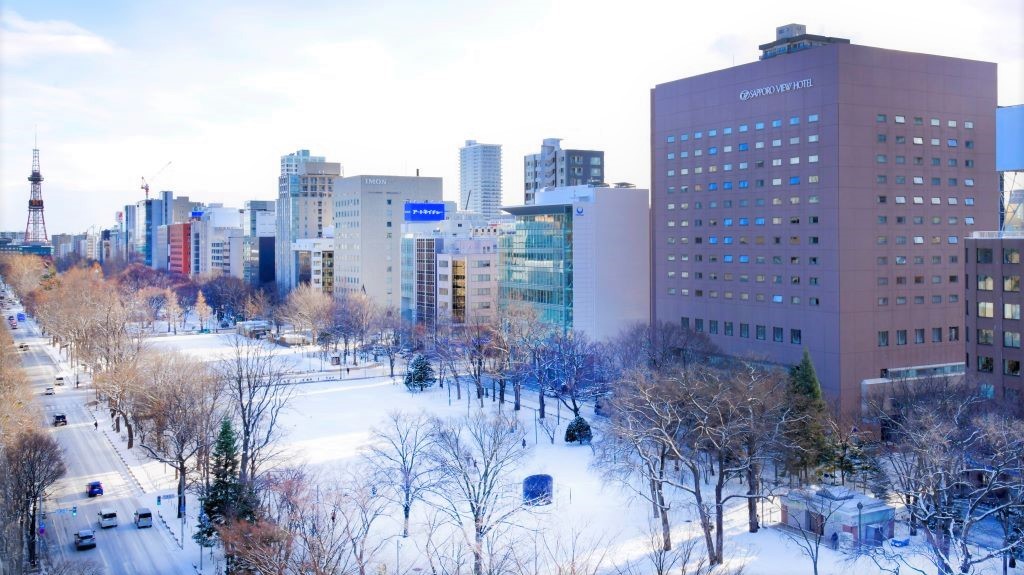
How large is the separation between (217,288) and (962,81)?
87626mm

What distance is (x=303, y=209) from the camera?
394 feet

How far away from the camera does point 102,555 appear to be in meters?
25.4

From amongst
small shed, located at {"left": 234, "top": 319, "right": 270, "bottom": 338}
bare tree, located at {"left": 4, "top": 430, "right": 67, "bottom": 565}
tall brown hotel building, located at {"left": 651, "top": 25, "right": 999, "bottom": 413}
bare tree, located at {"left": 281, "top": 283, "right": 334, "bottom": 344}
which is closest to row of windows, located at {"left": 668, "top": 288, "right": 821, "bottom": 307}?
tall brown hotel building, located at {"left": 651, "top": 25, "right": 999, "bottom": 413}

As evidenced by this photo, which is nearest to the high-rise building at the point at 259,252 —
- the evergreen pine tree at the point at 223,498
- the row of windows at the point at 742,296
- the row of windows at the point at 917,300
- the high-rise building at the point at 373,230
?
Answer: the high-rise building at the point at 373,230

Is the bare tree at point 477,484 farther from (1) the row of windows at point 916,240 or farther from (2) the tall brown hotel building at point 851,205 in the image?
(1) the row of windows at point 916,240

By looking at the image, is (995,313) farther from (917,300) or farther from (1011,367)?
(917,300)

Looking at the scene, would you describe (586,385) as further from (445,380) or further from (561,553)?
(561,553)

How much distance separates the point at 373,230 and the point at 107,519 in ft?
221

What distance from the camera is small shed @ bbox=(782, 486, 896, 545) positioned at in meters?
25.4

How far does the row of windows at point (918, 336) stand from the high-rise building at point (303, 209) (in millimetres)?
85274

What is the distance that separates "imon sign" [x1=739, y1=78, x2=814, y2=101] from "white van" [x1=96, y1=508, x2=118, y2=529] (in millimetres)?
36560

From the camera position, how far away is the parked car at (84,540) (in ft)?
84.5

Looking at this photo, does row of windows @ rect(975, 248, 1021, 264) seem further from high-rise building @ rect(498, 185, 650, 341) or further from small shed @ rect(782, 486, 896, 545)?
high-rise building @ rect(498, 185, 650, 341)

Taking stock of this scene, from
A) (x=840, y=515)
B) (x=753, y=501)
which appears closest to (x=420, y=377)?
Result: (x=753, y=501)
